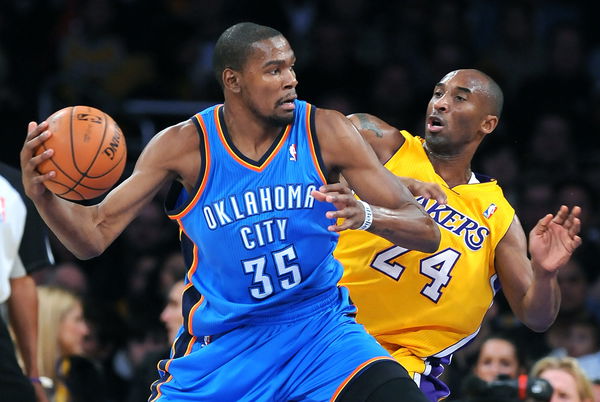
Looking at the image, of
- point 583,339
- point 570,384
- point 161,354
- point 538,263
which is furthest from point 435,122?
point 583,339

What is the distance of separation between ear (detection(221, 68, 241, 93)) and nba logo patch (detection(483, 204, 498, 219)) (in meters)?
1.43

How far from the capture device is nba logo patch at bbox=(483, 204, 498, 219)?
17.4 ft

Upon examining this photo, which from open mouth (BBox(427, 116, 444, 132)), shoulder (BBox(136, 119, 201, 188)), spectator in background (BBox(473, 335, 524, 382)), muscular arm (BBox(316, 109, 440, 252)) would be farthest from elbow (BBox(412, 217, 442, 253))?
spectator in background (BBox(473, 335, 524, 382))

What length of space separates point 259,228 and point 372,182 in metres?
0.48

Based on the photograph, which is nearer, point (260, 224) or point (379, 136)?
point (260, 224)

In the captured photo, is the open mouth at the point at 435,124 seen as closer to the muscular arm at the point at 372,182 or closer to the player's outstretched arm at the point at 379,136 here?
the player's outstretched arm at the point at 379,136

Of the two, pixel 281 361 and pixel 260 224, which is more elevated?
pixel 260 224

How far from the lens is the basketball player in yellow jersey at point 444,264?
5.11 meters

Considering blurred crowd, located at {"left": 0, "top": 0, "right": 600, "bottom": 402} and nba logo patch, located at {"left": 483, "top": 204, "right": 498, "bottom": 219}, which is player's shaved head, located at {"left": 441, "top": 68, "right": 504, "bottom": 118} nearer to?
nba logo patch, located at {"left": 483, "top": 204, "right": 498, "bottom": 219}

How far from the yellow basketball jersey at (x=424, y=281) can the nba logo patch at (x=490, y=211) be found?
0.04 feet

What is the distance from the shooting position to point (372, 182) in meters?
4.41

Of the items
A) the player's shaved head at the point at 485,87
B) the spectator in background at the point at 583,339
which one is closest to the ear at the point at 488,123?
the player's shaved head at the point at 485,87

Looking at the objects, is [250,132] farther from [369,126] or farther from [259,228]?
[369,126]

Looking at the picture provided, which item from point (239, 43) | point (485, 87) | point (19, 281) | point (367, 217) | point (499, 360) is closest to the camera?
point (367, 217)
